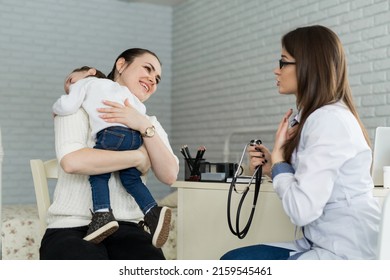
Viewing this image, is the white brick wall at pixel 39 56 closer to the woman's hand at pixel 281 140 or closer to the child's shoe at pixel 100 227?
the child's shoe at pixel 100 227

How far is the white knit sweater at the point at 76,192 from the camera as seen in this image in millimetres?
1786

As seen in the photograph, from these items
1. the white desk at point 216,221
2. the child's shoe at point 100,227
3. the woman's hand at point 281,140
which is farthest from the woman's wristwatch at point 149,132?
the white desk at point 216,221

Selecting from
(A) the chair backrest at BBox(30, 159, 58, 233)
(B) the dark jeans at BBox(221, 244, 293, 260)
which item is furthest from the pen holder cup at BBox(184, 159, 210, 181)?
(B) the dark jeans at BBox(221, 244, 293, 260)

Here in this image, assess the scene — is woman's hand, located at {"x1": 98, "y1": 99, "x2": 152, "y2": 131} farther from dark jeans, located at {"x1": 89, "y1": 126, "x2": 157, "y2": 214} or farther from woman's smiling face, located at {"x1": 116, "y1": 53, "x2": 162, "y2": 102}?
woman's smiling face, located at {"x1": 116, "y1": 53, "x2": 162, "y2": 102}

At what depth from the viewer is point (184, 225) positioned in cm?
269

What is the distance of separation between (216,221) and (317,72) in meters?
1.10

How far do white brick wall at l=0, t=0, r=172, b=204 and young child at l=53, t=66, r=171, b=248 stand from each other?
3.75m

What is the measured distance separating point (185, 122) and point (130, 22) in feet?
3.91

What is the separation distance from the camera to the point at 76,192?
1.83m

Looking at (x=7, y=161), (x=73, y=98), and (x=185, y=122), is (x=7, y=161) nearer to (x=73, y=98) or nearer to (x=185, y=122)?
(x=185, y=122)

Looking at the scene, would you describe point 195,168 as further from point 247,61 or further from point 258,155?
point 247,61

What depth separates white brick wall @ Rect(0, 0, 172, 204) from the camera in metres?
5.42
